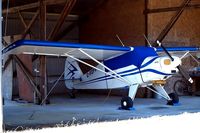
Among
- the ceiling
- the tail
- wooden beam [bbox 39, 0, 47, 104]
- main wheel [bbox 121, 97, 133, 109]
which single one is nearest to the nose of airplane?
main wheel [bbox 121, 97, 133, 109]

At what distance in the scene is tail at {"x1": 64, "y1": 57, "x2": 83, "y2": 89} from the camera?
17.3 m

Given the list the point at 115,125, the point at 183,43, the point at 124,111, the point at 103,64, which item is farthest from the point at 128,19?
the point at 115,125

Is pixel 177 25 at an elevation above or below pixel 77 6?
below

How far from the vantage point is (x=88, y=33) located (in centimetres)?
2022

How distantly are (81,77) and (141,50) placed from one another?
4.22m

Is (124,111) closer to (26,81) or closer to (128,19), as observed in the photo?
(26,81)

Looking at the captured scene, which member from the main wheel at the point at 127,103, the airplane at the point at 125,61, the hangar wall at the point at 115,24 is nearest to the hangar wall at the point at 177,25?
the hangar wall at the point at 115,24

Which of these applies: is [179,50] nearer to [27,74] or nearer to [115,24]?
[115,24]

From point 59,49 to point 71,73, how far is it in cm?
540

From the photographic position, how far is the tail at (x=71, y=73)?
17.3 meters

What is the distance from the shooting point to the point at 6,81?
648 inches

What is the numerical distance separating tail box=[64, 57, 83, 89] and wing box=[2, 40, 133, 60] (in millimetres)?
3373

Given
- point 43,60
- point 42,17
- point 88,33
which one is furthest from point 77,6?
point 43,60

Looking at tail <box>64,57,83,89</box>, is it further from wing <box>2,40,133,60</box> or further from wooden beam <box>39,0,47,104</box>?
wing <box>2,40,133,60</box>
